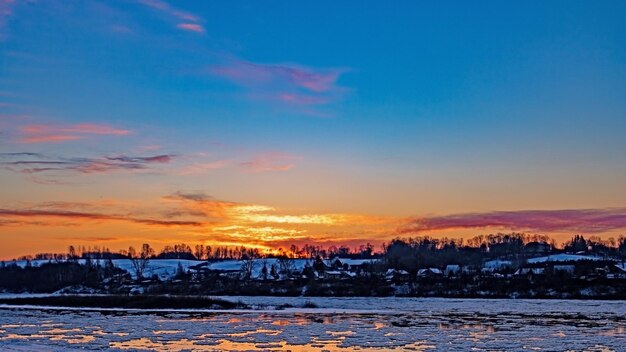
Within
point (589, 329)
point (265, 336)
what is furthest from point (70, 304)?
point (589, 329)

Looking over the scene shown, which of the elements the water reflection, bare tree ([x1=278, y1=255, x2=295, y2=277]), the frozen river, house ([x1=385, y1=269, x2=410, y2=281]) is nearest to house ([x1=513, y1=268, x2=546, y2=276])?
house ([x1=385, y1=269, x2=410, y2=281])

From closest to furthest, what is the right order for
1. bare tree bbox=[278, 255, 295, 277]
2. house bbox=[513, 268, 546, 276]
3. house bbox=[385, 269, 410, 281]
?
house bbox=[385, 269, 410, 281] → house bbox=[513, 268, 546, 276] → bare tree bbox=[278, 255, 295, 277]

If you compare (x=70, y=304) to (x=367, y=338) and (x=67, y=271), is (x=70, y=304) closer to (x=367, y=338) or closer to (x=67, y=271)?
(x=367, y=338)

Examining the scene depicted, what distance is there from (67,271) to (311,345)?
5726 inches

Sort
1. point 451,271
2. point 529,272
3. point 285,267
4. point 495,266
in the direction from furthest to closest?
1. point 495,266
2. point 285,267
3. point 451,271
4. point 529,272

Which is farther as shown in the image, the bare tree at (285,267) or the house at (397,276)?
the bare tree at (285,267)

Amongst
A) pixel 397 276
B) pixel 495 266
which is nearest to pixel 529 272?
pixel 397 276

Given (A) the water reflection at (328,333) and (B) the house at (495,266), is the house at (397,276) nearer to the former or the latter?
(B) the house at (495,266)

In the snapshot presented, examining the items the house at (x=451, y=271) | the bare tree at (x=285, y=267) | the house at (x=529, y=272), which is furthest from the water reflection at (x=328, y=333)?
the bare tree at (x=285, y=267)

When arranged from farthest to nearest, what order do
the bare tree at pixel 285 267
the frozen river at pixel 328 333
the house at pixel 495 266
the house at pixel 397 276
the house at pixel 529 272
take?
the bare tree at pixel 285 267 → the house at pixel 495 266 → the house at pixel 529 272 → the house at pixel 397 276 → the frozen river at pixel 328 333

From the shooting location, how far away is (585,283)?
76.5m

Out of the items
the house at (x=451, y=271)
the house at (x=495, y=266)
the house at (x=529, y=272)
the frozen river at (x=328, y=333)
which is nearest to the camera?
the frozen river at (x=328, y=333)

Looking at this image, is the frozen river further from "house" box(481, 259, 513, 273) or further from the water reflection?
"house" box(481, 259, 513, 273)

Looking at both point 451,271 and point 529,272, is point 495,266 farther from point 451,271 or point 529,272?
point 529,272
